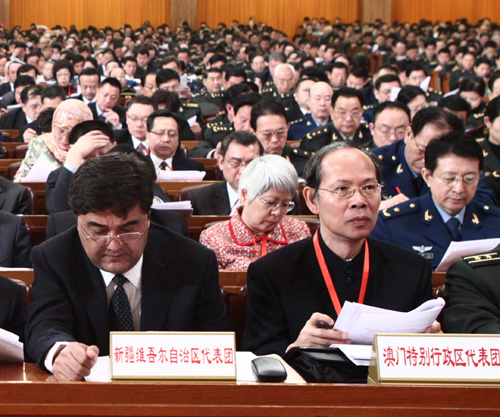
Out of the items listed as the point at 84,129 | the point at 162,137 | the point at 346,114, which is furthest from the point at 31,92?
the point at 84,129

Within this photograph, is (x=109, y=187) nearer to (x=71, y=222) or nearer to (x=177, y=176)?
(x=71, y=222)

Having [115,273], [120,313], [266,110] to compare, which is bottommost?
[120,313]

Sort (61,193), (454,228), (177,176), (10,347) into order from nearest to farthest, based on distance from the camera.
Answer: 1. (10,347)
2. (454,228)
3. (61,193)
4. (177,176)

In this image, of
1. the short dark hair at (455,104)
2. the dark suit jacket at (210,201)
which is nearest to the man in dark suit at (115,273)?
the dark suit jacket at (210,201)

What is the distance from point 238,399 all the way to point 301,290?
79cm

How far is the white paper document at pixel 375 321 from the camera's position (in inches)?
68.6

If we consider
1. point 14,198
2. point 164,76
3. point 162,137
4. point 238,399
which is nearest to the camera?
point 238,399

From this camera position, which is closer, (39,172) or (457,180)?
(457,180)

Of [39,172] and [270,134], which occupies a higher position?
[270,134]

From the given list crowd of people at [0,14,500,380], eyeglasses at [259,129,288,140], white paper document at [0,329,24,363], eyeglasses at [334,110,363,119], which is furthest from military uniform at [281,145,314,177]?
white paper document at [0,329,24,363]

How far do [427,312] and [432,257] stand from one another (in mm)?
1334

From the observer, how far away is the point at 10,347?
1.69 m

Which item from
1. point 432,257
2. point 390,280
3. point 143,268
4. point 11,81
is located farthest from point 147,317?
point 11,81

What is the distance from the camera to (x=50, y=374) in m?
1.72
